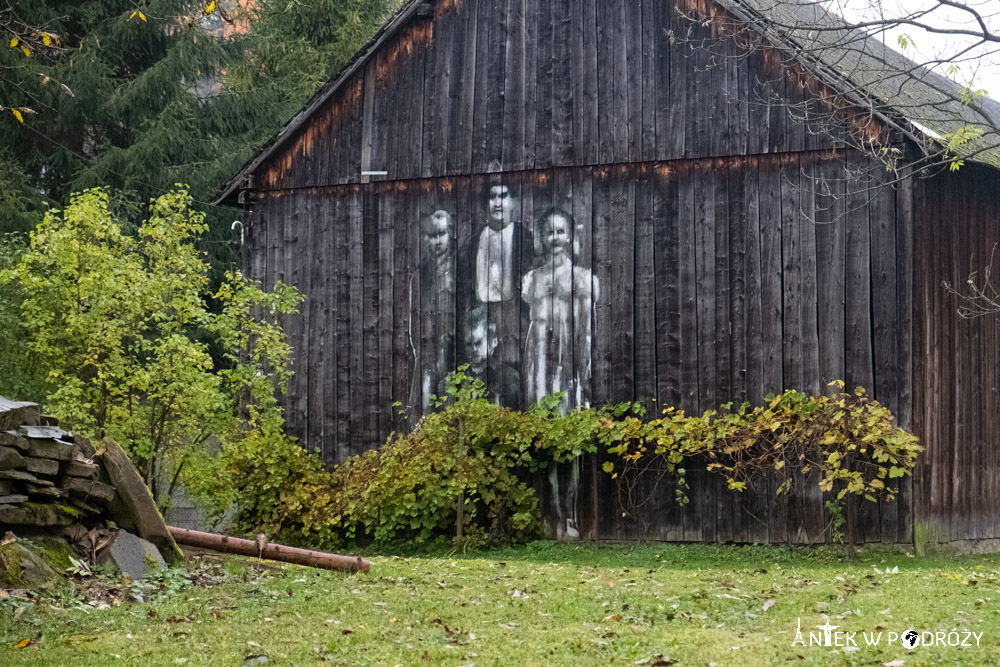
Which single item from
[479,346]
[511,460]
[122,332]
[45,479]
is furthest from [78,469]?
[479,346]

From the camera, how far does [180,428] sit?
48.6ft

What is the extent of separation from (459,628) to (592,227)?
7.72 m

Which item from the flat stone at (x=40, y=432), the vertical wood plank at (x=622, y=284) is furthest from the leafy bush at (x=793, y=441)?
the flat stone at (x=40, y=432)

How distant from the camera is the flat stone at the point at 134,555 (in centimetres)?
938

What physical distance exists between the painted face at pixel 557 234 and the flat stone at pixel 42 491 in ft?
24.5

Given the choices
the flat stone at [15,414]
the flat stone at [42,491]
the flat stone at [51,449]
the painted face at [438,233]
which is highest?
the painted face at [438,233]

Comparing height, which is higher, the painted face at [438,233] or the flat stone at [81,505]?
the painted face at [438,233]

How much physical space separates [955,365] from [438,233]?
695cm

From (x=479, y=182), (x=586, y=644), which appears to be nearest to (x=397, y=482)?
(x=479, y=182)

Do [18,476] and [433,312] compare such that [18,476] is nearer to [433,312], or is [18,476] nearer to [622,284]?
[433,312]

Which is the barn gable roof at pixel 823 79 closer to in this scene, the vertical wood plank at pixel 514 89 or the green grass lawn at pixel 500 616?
the vertical wood plank at pixel 514 89

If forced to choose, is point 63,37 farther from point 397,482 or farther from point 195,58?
point 397,482

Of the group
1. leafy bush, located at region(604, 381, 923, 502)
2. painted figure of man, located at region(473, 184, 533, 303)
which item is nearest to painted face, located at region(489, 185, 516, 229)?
painted figure of man, located at region(473, 184, 533, 303)

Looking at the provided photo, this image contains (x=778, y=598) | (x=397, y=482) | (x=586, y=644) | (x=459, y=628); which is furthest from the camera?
(x=397, y=482)
